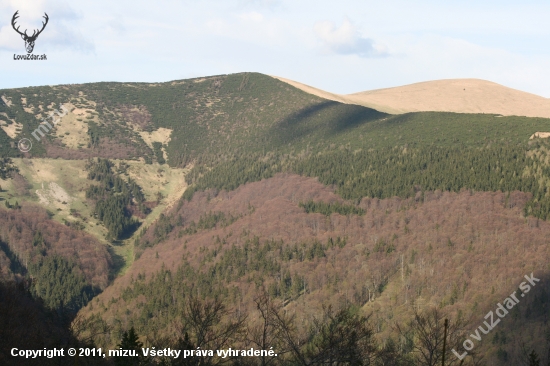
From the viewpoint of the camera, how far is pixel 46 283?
19825cm

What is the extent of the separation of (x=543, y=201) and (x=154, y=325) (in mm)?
113164

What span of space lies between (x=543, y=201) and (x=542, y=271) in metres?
34.5

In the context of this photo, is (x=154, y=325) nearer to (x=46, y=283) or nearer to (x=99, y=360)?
(x=46, y=283)

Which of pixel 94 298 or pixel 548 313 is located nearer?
pixel 548 313

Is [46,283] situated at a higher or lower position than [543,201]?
lower

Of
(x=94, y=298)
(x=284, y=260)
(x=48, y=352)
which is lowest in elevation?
(x=94, y=298)

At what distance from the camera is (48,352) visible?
208 ft

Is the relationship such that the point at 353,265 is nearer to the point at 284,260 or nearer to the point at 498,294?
the point at 284,260

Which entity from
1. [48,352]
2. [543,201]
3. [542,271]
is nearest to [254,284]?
[542,271]


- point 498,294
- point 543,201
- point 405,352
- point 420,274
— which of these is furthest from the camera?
point 543,201

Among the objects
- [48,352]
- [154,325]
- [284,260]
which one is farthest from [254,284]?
[48,352]

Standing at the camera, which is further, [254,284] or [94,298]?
[94,298]

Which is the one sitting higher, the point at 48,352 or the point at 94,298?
the point at 48,352

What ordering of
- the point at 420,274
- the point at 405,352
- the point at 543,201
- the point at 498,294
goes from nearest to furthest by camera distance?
the point at 405,352 < the point at 498,294 < the point at 420,274 < the point at 543,201
